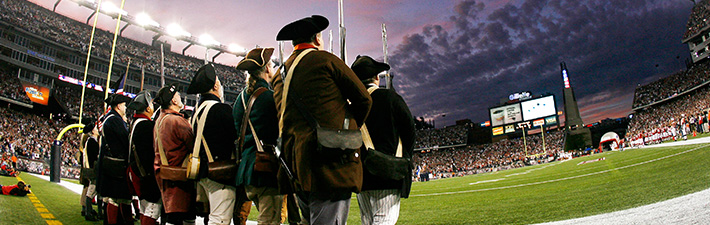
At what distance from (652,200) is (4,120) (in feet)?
144

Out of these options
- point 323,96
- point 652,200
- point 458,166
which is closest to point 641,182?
point 652,200

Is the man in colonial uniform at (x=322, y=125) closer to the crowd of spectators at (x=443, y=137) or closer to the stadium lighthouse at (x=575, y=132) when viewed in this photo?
the stadium lighthouse at (x=575, y=132)

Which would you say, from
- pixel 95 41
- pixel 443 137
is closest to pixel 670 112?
pixel 443 137

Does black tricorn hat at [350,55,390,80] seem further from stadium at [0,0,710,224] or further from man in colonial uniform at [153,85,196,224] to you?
stadium at [0,0,710,224]

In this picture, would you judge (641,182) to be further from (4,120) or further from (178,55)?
(178,55)

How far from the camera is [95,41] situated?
174 feet

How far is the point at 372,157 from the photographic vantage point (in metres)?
2.74

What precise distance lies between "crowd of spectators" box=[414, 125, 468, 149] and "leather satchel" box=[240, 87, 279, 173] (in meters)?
65.1

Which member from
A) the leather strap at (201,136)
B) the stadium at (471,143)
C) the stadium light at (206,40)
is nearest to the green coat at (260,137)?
the leather strap at (201,136)

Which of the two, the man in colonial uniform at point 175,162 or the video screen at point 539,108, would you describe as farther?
the video screen at point 539,108

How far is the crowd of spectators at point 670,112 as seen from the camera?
130ft

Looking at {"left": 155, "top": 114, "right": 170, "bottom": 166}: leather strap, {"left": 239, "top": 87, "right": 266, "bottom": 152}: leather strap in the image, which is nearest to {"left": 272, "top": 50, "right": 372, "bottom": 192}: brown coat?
{"left": 239, "top": 87, "right": 266, "bottom": 152}: leather strap

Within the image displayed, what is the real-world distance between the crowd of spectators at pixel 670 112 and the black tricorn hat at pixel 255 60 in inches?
1786

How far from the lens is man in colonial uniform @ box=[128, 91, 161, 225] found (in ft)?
16.4
